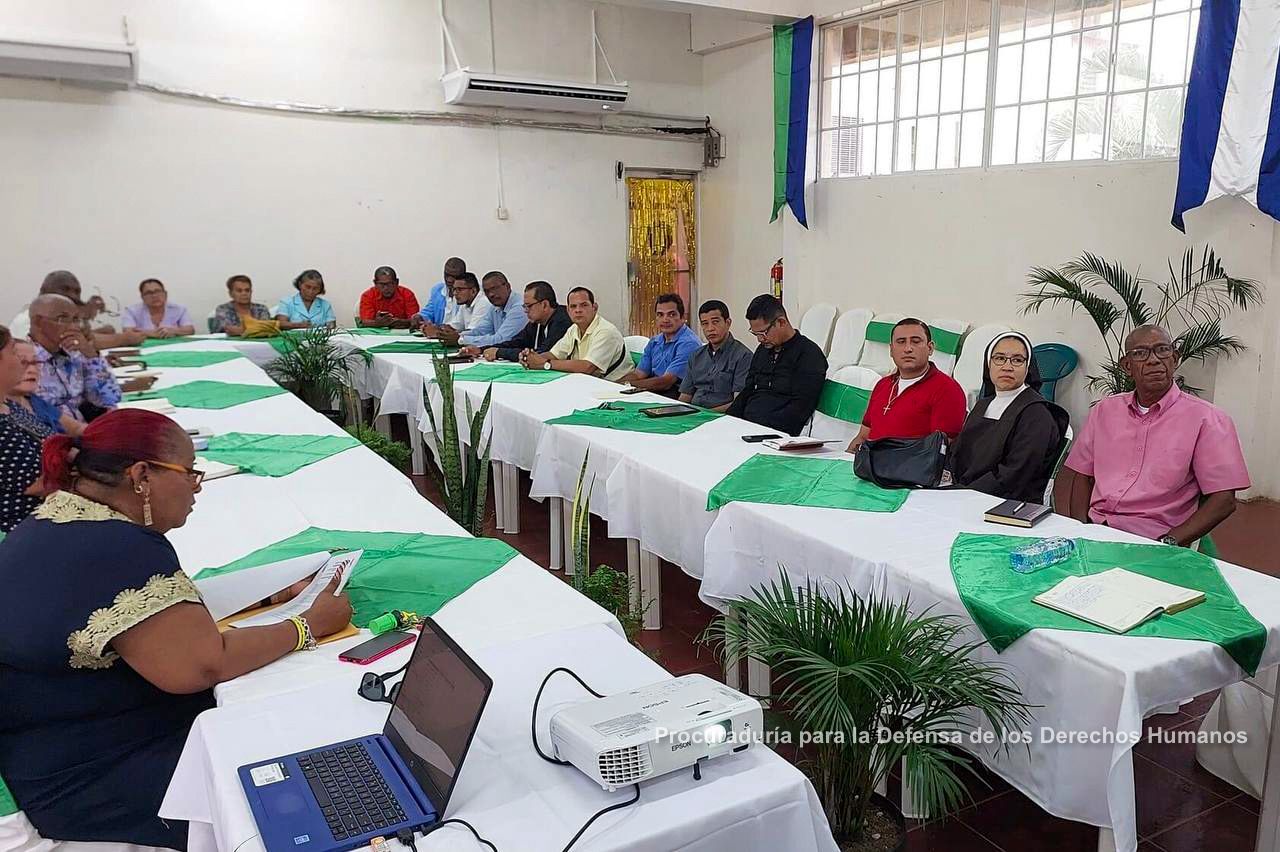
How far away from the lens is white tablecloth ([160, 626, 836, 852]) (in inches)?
48.4

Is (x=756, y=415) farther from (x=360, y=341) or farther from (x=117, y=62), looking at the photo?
(x=117, y=62)

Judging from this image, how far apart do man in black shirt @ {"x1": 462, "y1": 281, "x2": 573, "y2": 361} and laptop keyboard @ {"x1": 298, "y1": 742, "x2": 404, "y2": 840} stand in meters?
4.52

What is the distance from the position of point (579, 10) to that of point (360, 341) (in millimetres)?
4157

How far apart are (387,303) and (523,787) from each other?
7067mm

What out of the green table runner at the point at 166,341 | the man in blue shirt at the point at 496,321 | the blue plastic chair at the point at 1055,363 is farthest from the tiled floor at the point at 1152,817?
the green table runner at the point at 166,341

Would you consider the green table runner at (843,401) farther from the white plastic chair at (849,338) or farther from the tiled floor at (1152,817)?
the white plastic chair at (849,338)

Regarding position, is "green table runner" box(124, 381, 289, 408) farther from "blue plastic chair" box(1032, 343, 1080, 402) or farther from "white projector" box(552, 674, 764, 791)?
"blue plastic chair" box(1032, 343, 1080, 402)

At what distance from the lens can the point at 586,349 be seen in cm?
557

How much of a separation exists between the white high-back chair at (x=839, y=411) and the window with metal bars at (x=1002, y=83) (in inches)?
89.7

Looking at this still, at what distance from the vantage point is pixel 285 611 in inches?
73.5

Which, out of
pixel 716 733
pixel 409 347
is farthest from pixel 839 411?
Result: pixel 716 733

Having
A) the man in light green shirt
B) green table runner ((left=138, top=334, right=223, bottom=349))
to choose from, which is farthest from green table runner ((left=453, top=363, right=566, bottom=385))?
green table runner ((left=138, top=334, right=223, bottom=349))

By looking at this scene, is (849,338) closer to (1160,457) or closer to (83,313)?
(1160,457)

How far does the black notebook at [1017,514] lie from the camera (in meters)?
→ 2.43
